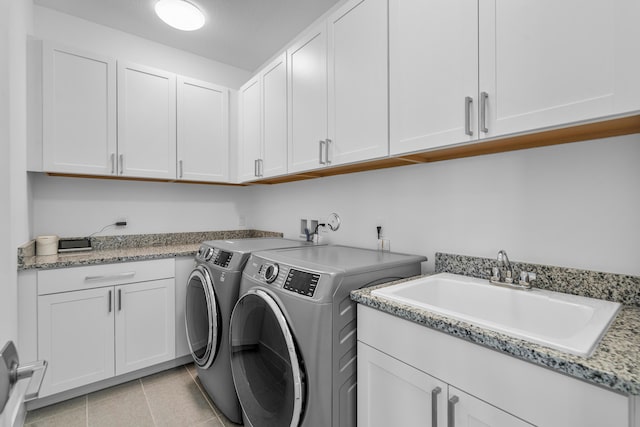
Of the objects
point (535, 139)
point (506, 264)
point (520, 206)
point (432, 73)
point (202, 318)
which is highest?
point (432, 73)

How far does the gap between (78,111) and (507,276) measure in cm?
284

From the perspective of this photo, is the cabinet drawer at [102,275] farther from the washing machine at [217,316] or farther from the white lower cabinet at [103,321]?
the washing machine at [217,316]

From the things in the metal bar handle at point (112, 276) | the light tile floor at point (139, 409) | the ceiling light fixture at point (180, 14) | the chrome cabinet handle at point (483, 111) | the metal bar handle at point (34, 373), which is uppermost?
the ceiling light fixture at point (180, 14)

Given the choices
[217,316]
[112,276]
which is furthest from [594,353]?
[112,276]

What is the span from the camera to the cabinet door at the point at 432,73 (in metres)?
1.12

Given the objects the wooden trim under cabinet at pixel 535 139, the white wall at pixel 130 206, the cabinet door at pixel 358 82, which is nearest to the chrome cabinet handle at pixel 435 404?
the wooden trim under cabinet at pixel 535 139

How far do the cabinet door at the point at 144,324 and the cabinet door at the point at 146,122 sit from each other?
0.91 metres

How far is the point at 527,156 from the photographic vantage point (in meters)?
1.26

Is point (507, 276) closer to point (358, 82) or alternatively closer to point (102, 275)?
point (358, 82)

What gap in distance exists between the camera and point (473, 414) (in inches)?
32.0

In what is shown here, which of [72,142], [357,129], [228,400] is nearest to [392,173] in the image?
[357,129]

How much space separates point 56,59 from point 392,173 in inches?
94.7

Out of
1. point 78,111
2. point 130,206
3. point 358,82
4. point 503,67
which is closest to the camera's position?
point 503,67

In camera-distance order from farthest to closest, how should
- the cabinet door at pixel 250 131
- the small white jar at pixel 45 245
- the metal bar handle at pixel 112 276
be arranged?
the cabinet door at pixel 250 131, the small white jar at pixel 45 245, the metal bar handle at pixel 112 276
